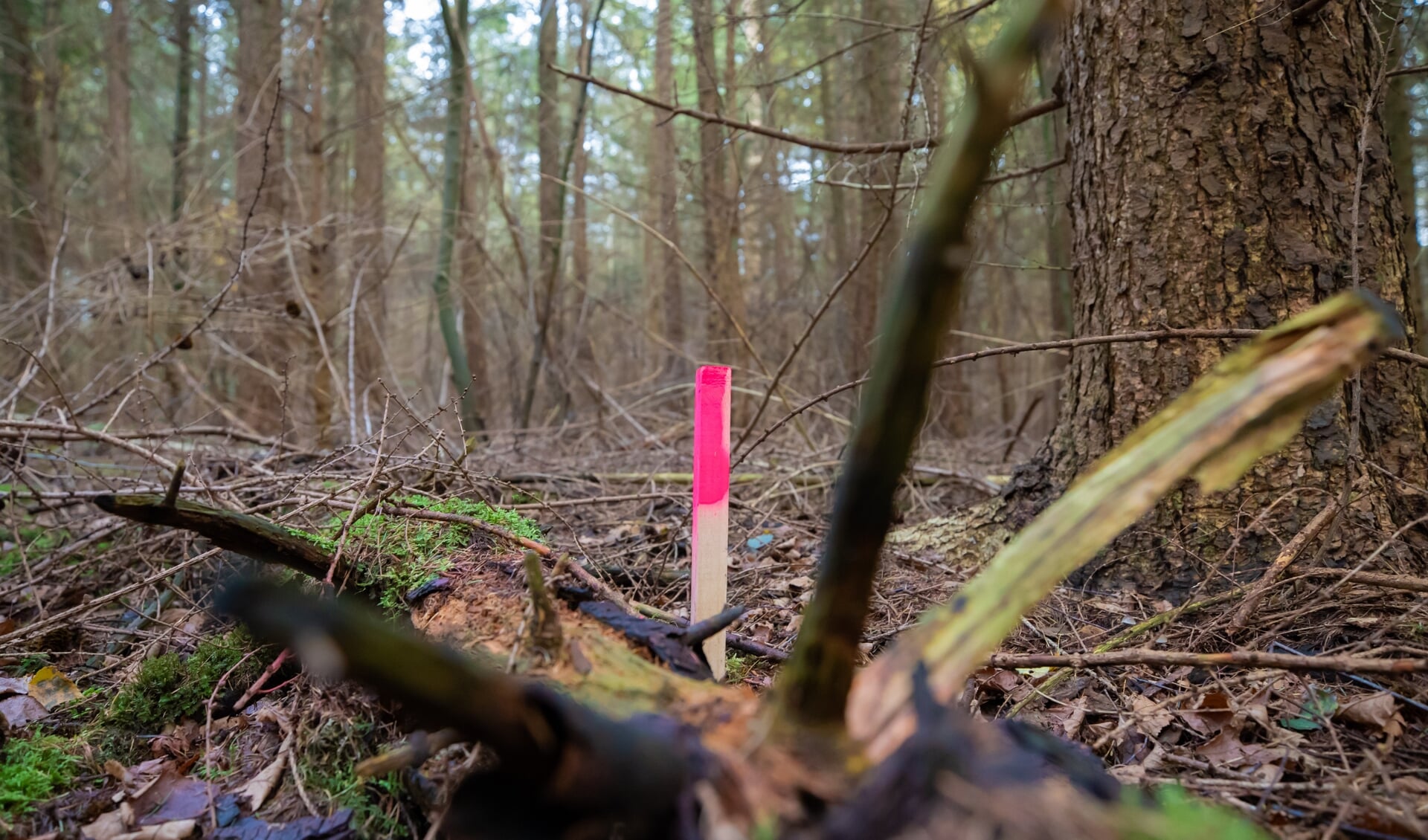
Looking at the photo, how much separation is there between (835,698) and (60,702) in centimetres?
248

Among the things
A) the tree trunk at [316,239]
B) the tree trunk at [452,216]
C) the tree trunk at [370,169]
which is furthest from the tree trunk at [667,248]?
the tree trunk at [316,239]

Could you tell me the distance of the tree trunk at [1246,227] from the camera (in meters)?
2.49

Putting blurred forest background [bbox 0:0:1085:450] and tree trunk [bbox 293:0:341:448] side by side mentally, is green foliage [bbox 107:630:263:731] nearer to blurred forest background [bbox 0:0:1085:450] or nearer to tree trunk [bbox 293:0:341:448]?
blurred forest background [bbox 0:0:1085:450]

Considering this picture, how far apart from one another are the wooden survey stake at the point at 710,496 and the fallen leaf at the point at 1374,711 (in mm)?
1490

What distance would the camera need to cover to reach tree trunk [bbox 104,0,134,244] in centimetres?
920

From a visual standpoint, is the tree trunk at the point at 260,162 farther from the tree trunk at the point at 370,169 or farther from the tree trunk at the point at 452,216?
the tree trunk at the point at 452,216

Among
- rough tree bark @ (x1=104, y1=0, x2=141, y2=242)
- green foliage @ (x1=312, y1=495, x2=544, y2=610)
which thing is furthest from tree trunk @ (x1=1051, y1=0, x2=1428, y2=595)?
rough tree bark @ (x1=104, y1=0, x2=141, y2=242)

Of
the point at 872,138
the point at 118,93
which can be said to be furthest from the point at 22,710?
the point at 118,93

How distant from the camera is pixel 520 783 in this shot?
0.94 metres

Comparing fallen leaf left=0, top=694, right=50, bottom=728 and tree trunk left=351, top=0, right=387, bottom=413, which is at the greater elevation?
tree trunk left=351, top=0, right=387, bottom=413

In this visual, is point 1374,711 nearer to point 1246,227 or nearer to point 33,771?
point 1246,227

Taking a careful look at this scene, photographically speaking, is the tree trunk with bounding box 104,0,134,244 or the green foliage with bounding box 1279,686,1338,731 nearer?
the green foliage with bounding box 1279,686,1338,731


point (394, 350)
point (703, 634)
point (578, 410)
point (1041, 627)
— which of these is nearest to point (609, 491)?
point (1041, 627)

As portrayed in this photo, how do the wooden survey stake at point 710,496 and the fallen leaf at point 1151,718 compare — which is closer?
the fallen leaf at point 1151,718
